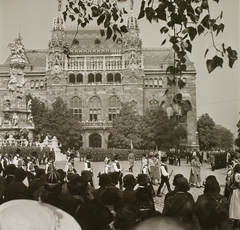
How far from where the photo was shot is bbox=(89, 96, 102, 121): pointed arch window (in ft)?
206

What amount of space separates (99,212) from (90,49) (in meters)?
65.6

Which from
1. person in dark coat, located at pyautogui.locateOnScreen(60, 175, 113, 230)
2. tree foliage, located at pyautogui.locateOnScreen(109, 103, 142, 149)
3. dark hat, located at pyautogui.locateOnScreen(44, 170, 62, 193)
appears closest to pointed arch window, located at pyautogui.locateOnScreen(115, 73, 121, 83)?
tree foliage, located at pyautogui.locateOnScreen(109, 103, 142, 149)

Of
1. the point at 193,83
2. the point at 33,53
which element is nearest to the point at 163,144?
the point at 193,83

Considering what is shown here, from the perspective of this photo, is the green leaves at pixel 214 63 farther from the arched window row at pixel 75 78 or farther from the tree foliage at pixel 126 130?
the arched window row at pixel 75 78

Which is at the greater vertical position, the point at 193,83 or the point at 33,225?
the point at 193,83

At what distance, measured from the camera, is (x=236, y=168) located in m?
9.33

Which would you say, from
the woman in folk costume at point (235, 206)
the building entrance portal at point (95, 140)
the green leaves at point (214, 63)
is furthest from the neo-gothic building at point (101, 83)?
the green leaves at point (214, 63)

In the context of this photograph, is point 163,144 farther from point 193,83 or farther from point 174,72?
point 174,72

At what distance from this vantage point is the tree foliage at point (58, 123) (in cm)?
5397

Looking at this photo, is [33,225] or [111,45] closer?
[33,225]

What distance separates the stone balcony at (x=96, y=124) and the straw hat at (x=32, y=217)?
2291 inches

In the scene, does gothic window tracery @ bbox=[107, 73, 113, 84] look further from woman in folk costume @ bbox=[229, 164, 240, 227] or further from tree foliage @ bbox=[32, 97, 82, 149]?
woman in folk costume @ bbox=[229, 164, 240, 227]

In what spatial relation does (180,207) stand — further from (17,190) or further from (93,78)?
(93,78)

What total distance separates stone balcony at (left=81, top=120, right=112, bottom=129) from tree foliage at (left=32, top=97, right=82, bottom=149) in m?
2.74
